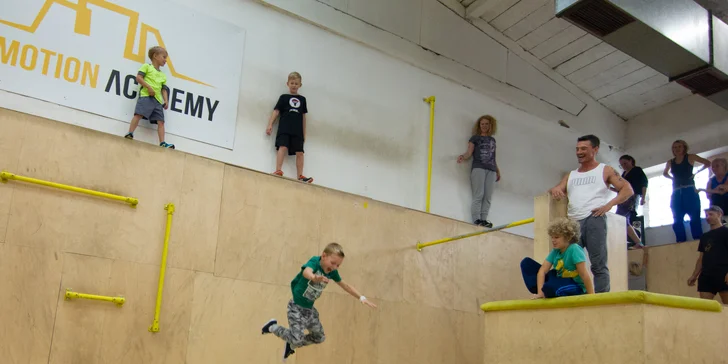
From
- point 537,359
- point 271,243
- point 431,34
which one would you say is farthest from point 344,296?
point 431,34

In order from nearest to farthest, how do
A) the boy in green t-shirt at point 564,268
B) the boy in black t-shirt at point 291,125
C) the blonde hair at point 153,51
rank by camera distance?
the boy in green t-shirt at point 564,268 < the blonde hair at point 153,51 < the boy in black t-shirt at point 291,125

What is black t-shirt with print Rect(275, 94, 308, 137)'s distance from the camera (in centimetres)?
711

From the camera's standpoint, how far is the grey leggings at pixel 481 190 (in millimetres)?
8508

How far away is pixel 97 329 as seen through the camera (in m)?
5.67

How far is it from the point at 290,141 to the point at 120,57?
6.06ft

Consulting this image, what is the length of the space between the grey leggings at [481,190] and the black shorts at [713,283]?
8.27 feet

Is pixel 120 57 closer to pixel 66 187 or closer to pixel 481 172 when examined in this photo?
pixel 66 187

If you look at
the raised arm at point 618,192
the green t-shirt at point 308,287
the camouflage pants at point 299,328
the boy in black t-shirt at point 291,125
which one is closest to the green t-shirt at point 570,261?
the raised arm at point 618,192

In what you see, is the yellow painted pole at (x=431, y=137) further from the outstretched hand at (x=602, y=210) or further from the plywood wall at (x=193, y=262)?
the outstretched hand at (x=602, y=210)

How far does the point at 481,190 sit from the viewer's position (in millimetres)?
8523

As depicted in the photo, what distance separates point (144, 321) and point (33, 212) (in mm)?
1288

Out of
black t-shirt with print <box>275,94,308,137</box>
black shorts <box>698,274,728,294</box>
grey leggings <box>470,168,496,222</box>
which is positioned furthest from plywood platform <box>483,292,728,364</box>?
grey leggings <box>470,168,496,222</box>

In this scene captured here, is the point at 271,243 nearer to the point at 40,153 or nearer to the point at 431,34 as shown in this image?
the point at 40,153

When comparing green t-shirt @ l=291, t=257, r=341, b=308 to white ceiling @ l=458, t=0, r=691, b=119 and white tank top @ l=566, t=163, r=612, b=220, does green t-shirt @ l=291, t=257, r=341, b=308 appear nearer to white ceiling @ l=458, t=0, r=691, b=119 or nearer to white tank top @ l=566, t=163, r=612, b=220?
white tank top @ l=566, t=163, r=612, b=220
